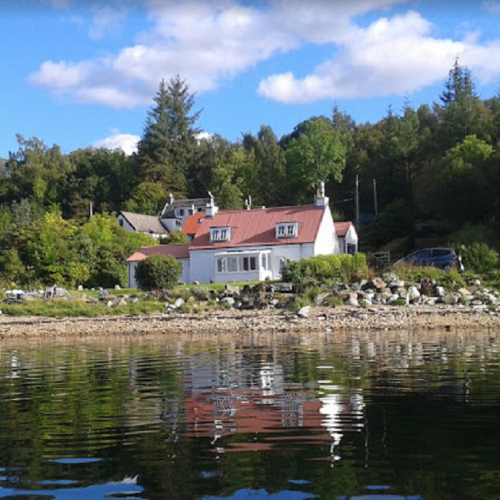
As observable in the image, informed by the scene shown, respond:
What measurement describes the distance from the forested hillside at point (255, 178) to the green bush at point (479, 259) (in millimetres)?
7097

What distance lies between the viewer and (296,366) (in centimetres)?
1395

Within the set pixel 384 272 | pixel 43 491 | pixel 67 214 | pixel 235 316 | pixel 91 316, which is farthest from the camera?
pixel 67 214

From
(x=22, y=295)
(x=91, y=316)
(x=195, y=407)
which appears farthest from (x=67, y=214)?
(x=195, y=407)

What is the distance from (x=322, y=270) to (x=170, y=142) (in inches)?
2231

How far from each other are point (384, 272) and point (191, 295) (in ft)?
29.9

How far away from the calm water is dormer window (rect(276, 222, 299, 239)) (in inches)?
1248

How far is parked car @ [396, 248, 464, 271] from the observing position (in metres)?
36.4

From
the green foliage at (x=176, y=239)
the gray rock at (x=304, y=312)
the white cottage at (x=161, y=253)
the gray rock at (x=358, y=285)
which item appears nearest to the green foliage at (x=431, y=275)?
the gray rock at (x=358, y=285)

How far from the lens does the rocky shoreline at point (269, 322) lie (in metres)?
23.4

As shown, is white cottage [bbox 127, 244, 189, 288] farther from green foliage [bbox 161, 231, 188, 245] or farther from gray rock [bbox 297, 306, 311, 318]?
gray rock [bbox 297, 306, 311, 318]

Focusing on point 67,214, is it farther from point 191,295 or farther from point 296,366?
point 296,366

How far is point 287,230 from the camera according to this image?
Result: 156ft

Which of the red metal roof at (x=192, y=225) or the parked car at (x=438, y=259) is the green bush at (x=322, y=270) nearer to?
the parked car at (x=438, y=259)

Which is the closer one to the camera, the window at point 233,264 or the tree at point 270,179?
the window at point 233,264
